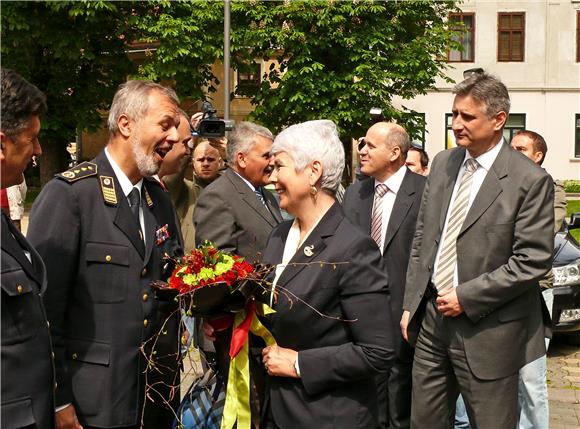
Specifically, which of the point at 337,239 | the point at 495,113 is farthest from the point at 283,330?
the point at 495,113

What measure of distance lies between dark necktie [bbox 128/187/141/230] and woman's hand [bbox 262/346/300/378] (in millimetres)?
843

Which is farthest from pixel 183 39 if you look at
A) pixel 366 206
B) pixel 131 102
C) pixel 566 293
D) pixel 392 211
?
pixel 131 102

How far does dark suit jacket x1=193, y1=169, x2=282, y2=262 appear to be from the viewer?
5.17m

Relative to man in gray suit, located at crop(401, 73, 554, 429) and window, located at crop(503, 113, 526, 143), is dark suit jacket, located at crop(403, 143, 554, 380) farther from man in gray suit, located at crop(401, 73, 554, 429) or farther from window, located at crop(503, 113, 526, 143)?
window, located at crop(503, 113, 526, 143)

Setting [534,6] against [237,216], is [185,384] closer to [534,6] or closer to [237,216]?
[237,216]

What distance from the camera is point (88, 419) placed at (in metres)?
3.63

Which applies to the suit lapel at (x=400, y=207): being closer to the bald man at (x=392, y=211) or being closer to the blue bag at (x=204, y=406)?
the bald man at (x=392, y=211)

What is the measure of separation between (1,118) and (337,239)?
145 cm

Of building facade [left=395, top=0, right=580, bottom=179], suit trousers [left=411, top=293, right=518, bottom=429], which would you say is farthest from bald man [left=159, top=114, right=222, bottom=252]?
building facade [left=395, top=0, right=580, bottom=179]

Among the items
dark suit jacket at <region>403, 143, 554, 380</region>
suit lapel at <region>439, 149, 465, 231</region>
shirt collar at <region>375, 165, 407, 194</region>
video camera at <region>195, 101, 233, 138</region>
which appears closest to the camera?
dark suit jacket at <region>403, 143, 554, 380</region>

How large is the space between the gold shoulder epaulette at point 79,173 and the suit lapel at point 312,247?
0.96 metres

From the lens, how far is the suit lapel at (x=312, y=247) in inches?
142

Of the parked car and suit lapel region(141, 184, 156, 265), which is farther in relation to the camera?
the parked car

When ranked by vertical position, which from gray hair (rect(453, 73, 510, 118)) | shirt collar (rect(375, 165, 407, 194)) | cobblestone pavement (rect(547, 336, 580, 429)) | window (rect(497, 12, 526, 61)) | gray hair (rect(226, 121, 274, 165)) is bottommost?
cobblestone pavement (rect(547, 336, 580, 429))
